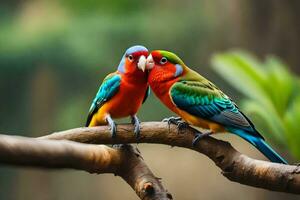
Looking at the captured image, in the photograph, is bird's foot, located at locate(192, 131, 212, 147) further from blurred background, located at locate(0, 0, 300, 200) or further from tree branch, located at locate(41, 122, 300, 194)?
blurred background, located at locate(0, 0, 300, 200)

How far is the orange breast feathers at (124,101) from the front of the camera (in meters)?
1.44

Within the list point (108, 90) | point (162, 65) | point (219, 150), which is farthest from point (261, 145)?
point (108, 90)

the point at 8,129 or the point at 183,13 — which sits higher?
the point at 183,13

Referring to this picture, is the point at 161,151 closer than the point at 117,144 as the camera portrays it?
No

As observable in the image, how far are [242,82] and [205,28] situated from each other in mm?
1426

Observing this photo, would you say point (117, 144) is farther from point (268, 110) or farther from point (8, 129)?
point (8, 129)

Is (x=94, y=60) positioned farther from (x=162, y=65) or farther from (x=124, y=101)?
(x=162, y=65)

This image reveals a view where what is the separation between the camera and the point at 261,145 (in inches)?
51.8

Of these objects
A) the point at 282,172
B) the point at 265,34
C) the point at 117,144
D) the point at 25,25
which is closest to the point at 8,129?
the point at 25,25

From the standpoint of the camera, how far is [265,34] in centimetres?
308

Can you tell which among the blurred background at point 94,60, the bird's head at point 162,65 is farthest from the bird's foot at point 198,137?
the blurred background at point 94,60

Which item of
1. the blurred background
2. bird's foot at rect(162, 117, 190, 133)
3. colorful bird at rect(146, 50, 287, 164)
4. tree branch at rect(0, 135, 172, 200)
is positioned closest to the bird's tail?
colorful bird at rect(146, 50, 287, 164)

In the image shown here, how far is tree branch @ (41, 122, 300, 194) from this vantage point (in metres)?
1.12

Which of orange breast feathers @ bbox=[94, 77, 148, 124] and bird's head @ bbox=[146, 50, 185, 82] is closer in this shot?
bird's head @ bbox=[146, 50, 185, 82]
